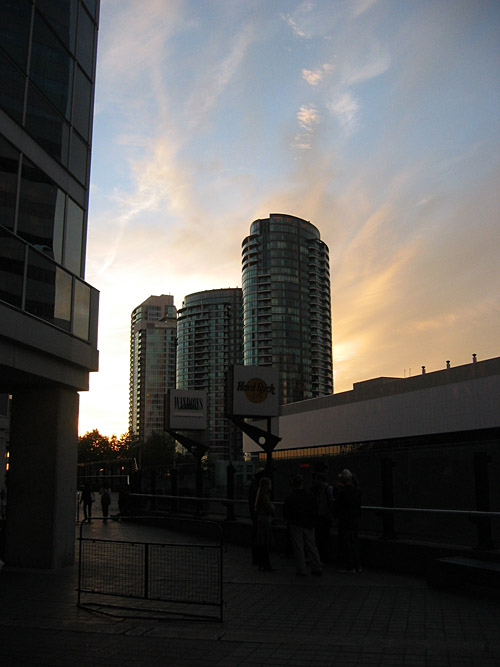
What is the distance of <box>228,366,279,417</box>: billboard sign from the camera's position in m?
18.6

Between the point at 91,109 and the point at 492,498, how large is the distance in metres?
13.1

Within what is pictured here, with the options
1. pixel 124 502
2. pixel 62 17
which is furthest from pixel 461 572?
pixel 124 502

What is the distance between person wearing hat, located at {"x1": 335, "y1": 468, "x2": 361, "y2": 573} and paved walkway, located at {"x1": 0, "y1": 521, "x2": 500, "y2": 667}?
0.77 m

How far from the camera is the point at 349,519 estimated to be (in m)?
11.2

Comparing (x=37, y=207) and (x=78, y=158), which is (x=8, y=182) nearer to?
(x=37, y=207)

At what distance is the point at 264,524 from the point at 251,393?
6.93m

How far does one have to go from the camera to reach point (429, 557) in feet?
34.8

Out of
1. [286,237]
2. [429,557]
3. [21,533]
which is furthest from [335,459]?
[286,237]

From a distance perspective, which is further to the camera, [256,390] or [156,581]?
[256,390]

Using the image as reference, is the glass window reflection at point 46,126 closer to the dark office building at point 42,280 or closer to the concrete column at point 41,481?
the dark office building at point 42,280

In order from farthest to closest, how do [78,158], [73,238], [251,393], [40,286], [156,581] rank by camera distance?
[251,393]
[78,158]
[73,238]
[40,286]
[156,581]

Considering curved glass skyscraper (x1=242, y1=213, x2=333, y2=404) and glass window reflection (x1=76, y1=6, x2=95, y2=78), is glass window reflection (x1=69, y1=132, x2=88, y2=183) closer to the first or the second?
glass window reflection (x1=76, y1=6, x2=95, y2=78)

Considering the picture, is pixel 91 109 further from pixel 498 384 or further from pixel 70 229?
pixel 498 384

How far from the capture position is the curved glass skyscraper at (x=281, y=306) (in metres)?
192
